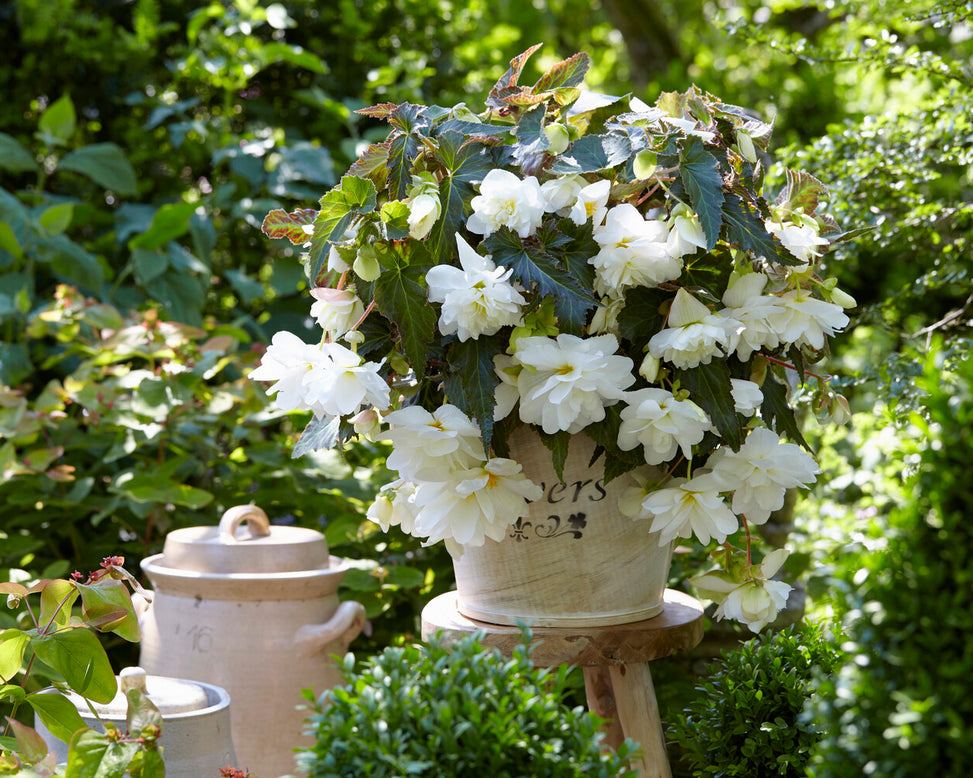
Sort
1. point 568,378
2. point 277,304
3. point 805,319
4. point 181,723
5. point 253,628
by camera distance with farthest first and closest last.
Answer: point 277,304 → point 253,628 → point 181,723 → point 805,319 → point 568,378

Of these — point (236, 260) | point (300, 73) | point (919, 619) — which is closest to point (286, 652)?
point (919, 619)

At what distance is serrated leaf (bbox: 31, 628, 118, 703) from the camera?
1.07m

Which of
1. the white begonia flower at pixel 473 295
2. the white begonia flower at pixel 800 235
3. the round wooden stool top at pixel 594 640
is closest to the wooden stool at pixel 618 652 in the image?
the round wooden stool top at pixel 594 640

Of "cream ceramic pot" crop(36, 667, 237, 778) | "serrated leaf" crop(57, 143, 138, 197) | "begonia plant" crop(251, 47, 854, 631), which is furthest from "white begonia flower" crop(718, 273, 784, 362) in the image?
"serrated leaf" crop(57, 143, 138, 197)

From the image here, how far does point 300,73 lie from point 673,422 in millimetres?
2617

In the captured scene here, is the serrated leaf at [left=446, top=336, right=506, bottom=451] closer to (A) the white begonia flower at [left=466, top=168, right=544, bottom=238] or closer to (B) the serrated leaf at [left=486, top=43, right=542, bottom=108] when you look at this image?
(A) the white begonia flower at [left=466, top=168, right=544, bottom=238]

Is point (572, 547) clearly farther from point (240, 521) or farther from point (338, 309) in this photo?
point (240, 521)

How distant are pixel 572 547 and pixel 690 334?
0.29m

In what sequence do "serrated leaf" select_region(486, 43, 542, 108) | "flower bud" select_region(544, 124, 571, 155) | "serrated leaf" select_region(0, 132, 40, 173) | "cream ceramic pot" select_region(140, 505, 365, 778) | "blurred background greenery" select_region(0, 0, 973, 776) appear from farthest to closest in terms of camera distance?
1. "serrated leaf" select_region(0, 132, 40, 173)
2. "cream ceramic pot" select_region(140, 505, 365, 778)
3. "serrated leaf" select_region(486, 43, 542, 108)
4. "flower bud" select_region(544, 124, 571, 155)
5. "blurred background greenery" select_region(0, 0, 973, 776)

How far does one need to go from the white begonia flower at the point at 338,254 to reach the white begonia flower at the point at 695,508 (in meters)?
0.42

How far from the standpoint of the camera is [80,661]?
3.53ft

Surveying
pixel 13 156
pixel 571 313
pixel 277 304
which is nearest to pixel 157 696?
Result: pixel 571 313

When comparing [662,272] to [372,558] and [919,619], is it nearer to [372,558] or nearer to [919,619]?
[919,619]

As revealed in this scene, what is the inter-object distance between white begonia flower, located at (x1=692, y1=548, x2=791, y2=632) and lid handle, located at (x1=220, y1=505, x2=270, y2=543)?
0.74 m
